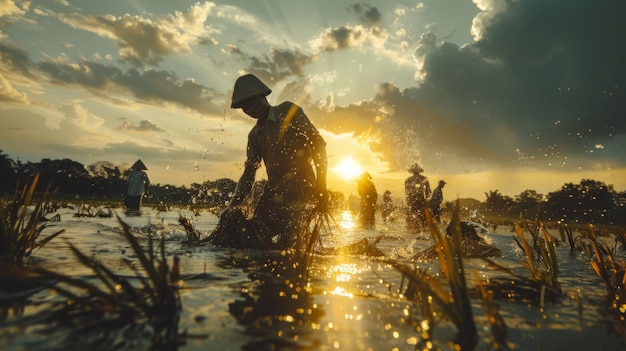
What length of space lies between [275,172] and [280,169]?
92 millimetres

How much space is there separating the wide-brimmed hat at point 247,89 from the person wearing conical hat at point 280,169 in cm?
1

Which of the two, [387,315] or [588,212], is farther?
[588,212]

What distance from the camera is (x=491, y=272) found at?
13.6ft

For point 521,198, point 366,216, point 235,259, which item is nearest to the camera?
point 235,259

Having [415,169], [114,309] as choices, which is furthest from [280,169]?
[415,169]

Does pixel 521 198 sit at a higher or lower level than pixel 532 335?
higher

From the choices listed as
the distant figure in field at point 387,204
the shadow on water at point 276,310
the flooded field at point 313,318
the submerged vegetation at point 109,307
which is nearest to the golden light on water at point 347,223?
the distant figure in field at point 387,204

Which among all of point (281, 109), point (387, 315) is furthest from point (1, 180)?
point (387, 315)

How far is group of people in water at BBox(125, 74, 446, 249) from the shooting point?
4.85 m

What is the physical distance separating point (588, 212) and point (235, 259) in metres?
71.7

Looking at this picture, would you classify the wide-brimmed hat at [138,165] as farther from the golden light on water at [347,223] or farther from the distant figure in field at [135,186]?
the golden light on water at [347,223]

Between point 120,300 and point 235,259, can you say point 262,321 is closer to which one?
point 120,300

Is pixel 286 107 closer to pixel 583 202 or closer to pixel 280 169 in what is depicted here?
pixel 280 169

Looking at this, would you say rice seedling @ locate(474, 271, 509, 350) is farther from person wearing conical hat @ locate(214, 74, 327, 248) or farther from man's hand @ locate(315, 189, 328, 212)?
person wearing conical hat @ locate(214, 74, 327, 248)
